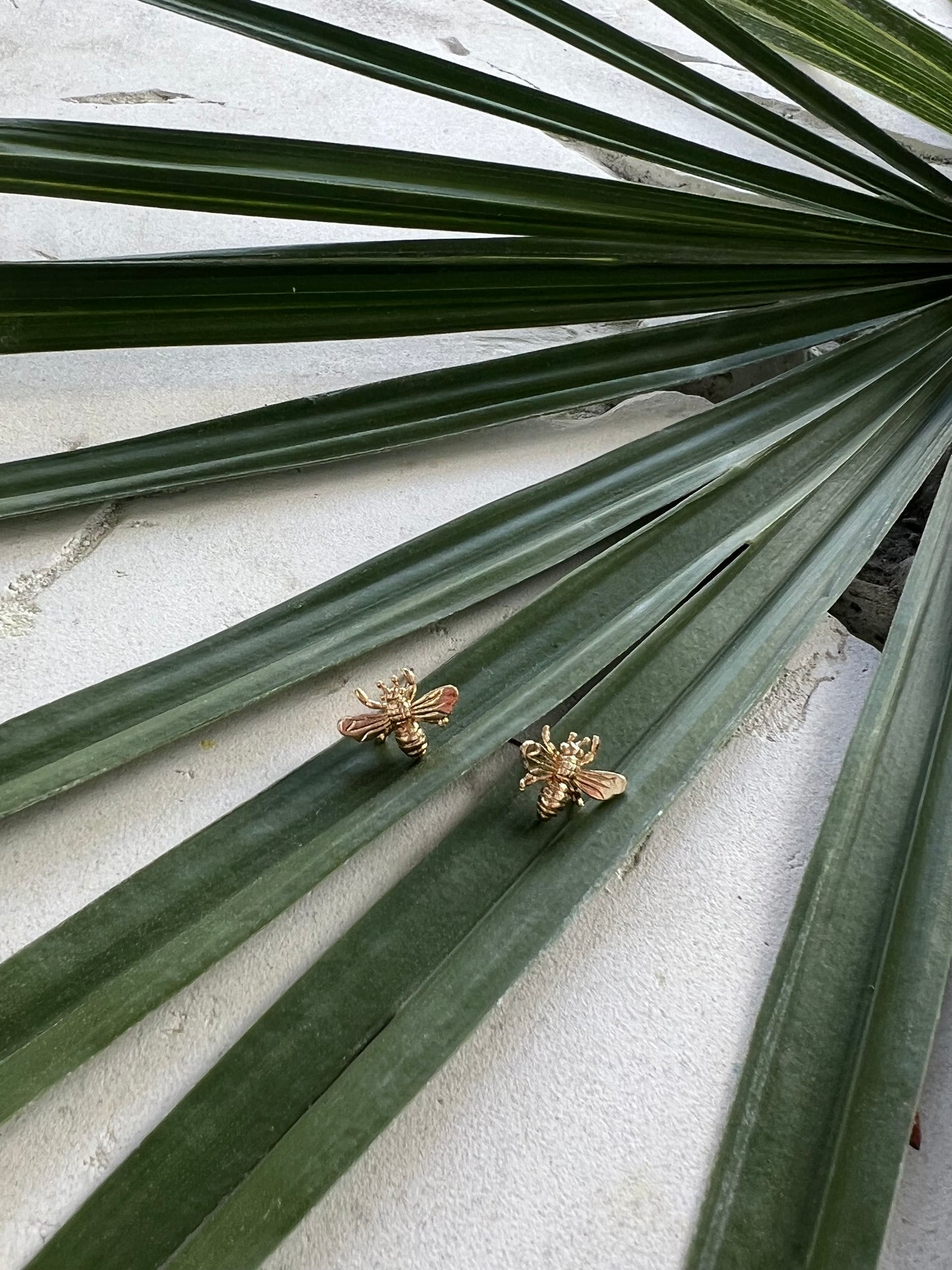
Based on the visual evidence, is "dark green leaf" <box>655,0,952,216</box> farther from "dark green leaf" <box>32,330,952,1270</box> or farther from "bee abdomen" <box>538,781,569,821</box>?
"bee abdomen" <box>538,781,569,821</box>

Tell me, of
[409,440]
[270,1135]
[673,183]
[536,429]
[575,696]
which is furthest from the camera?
[673,183]

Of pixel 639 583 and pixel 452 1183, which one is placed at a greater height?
pixel 639 583

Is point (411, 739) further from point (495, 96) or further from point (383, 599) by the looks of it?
point (495, 96)

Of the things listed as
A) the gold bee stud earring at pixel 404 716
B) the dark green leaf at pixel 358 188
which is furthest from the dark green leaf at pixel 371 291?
the gold bee stud earring at pixel 404 716

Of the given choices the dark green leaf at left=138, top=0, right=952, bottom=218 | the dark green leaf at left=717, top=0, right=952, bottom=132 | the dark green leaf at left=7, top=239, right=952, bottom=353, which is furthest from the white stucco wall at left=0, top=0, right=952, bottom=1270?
the dark green leaf at left=717, top=0, right=952, bottom=132

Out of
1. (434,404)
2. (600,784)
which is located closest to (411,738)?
(600,784)

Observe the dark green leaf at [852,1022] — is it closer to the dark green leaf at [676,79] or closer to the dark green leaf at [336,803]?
the dark green leaf at [336,803]

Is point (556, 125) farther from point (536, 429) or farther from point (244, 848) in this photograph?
point (244, 848)

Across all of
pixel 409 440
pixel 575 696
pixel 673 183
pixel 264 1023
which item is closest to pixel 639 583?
pixel 575 696
